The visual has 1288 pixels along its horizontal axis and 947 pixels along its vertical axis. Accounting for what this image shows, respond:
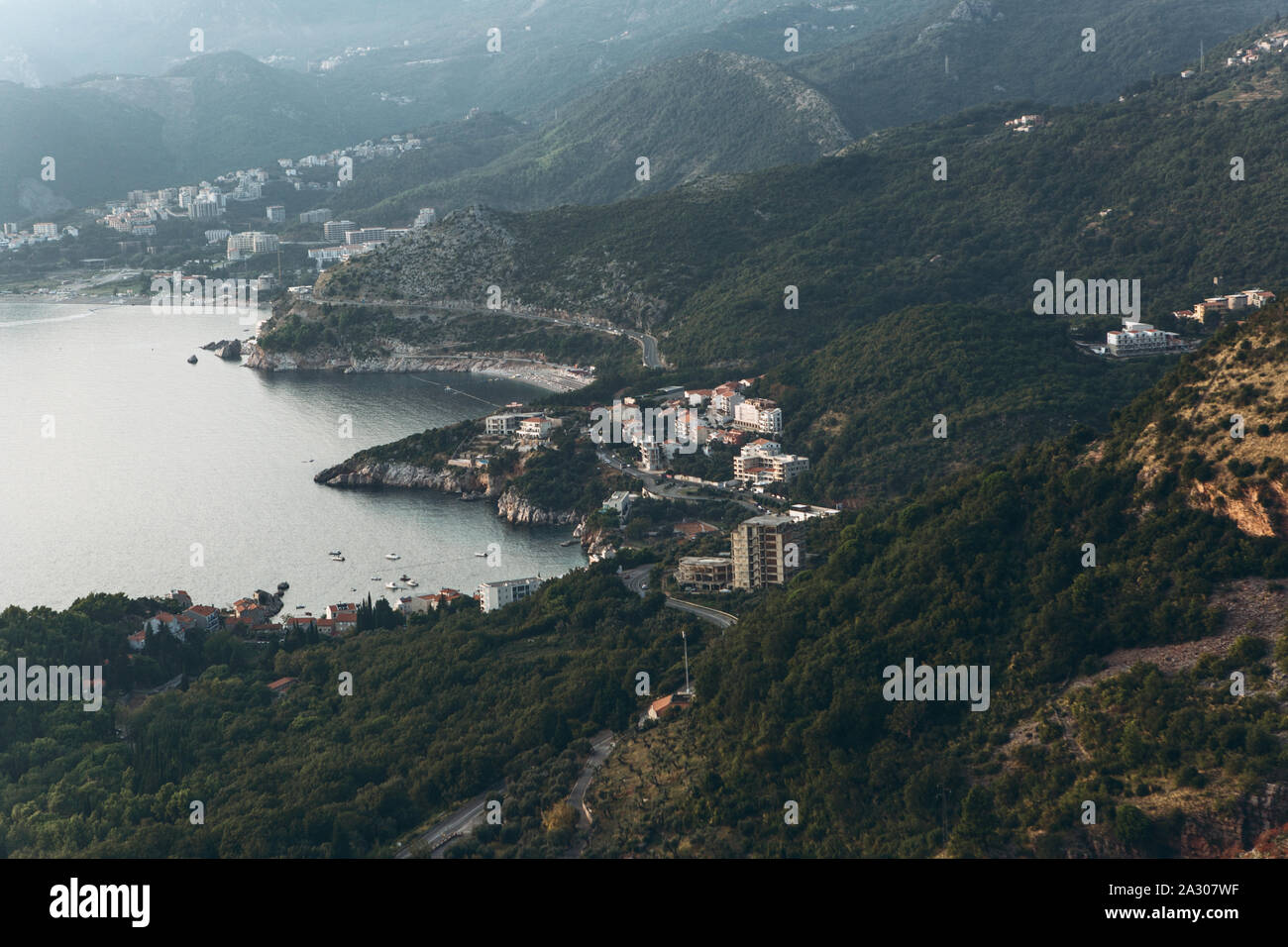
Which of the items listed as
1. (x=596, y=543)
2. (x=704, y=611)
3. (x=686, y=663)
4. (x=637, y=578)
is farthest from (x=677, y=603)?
(x=596, y=543)

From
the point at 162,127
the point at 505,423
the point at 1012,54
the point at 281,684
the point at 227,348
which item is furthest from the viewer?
the point at 162,127

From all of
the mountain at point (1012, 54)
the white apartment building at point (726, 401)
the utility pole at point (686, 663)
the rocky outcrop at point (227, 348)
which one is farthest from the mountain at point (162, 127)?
the utility pole at point (686, 663)

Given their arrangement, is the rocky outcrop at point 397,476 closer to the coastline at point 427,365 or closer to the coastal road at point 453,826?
the coastline at point 427,365

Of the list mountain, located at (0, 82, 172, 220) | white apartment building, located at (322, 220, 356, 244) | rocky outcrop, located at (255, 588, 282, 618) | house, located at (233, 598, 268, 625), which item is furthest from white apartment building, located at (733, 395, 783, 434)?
mountain, located at (0, 82, 172, 220)

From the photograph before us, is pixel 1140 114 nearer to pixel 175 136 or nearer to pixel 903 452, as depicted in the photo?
pixel 903 452

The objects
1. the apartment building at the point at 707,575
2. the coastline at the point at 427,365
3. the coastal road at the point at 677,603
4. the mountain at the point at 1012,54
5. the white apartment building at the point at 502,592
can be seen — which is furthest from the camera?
the mountain at the point at 1012,54

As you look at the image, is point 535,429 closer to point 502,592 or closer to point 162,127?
point 502,592
